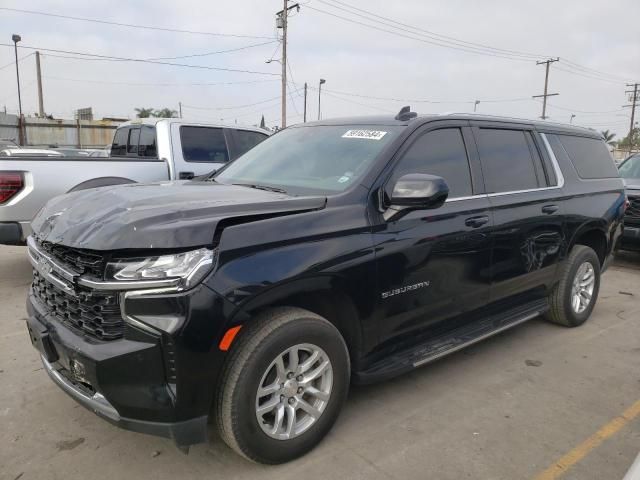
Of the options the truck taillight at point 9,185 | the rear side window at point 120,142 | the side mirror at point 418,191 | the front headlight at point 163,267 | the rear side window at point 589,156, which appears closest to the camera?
the front headlight at point 163,267

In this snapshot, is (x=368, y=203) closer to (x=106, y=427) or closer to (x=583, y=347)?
(x=106, y=427)

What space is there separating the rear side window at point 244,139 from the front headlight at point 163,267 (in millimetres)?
5664

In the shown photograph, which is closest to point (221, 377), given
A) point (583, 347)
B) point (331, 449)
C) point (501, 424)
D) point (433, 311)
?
point (331, 449)

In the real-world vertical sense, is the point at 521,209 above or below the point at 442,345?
above

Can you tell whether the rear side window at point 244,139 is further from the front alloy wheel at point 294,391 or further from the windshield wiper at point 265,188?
the front alloy wheel at point 294,391

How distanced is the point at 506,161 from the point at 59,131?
30.5 metres

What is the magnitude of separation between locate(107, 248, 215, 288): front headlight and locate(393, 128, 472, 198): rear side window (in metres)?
1.40

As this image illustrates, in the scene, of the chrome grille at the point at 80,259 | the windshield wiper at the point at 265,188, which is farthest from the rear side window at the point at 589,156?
the chrome grille at the point at 80,259

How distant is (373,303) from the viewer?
286cm

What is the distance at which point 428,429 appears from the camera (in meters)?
2.99

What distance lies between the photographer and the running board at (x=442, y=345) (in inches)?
117

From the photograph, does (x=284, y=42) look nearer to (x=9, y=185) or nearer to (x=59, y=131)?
(x=59, y=131)

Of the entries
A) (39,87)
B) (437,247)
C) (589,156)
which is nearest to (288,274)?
(437,247)

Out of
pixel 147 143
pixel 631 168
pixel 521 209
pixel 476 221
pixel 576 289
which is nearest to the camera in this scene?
pixel 476 221
